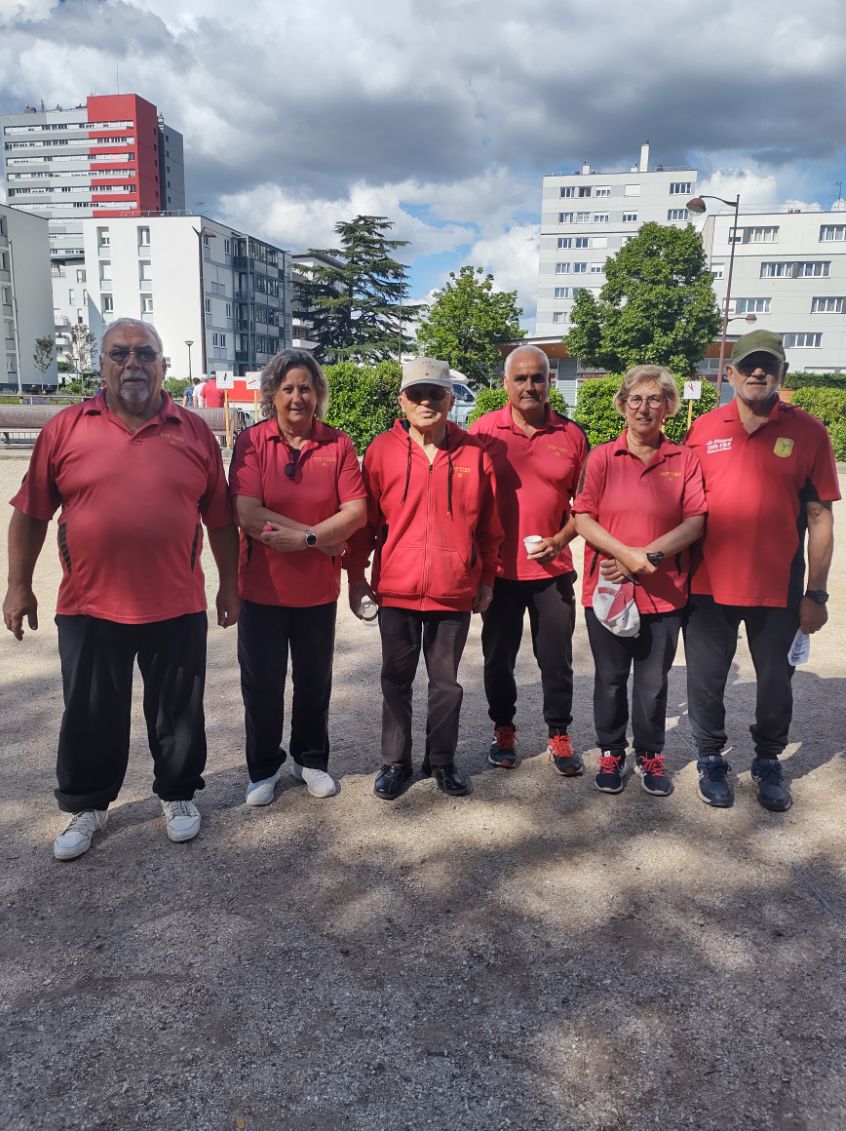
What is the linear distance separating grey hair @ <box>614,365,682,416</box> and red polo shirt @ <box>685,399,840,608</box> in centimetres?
22

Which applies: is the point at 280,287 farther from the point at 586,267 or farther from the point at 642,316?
the point at 642,316

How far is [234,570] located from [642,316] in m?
47.1

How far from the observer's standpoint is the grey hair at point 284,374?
11.8 feet

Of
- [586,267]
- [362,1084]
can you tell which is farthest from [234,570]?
[586,267]

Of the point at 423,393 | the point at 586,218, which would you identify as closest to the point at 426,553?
the point at 423,393

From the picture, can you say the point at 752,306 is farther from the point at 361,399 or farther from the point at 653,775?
the point at 653,775

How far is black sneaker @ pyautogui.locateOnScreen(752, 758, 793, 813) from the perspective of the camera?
149 inches

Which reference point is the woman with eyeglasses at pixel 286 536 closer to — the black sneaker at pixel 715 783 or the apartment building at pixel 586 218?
the black sneaker at pixel 715 783

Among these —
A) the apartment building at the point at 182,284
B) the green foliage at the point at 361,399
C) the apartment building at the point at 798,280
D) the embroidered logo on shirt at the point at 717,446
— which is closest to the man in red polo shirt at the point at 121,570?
the embroidered logo on shirt at the point at 717,446

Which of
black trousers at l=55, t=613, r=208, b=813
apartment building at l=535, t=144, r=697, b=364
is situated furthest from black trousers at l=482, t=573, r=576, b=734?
apartment building at l=535, t=144, r=697, b=364

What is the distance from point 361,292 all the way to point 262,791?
193ft

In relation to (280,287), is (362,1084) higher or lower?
lower

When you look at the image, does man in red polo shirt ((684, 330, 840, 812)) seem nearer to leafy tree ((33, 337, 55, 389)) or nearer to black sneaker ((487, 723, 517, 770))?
black sneaker ((487, 723, 517, 770))

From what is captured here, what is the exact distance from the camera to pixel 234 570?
3668 mm
